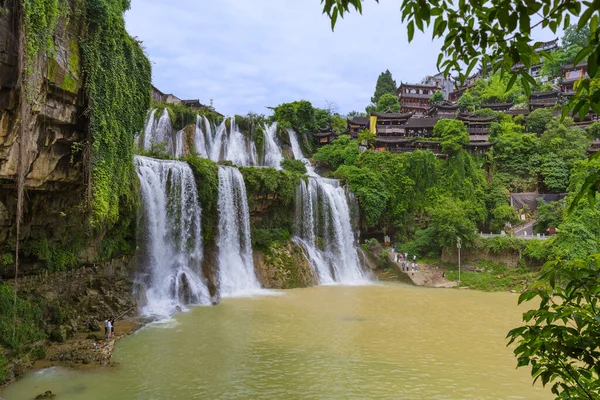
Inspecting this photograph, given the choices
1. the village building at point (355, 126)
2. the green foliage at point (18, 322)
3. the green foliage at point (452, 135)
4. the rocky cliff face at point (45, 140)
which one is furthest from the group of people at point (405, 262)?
the green foliage at point (18, 322)

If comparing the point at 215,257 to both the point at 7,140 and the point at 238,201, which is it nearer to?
the point at 238,201

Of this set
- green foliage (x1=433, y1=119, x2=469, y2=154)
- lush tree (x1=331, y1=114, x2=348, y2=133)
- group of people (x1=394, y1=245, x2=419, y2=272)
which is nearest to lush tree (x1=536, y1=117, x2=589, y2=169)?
green foliage (x1=433, y1=119, x2=469, y2=154)

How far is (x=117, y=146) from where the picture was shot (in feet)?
44.4

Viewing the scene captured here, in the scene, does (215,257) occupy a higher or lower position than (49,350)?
higher

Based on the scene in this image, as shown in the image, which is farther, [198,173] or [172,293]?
[198,173]

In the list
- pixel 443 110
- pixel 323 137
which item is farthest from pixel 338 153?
pixel 443 110

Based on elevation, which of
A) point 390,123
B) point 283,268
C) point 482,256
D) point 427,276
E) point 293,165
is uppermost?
point 390,123

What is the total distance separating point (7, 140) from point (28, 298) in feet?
21.1

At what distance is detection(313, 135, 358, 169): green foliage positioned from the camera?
123 ft

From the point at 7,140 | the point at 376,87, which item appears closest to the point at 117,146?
the point at 7,140

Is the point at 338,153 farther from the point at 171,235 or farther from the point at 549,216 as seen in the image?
the point at 171,235

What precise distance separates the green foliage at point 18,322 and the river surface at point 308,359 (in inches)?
56.5

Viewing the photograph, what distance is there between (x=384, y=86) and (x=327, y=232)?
51453mm

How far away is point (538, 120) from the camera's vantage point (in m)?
43.3
